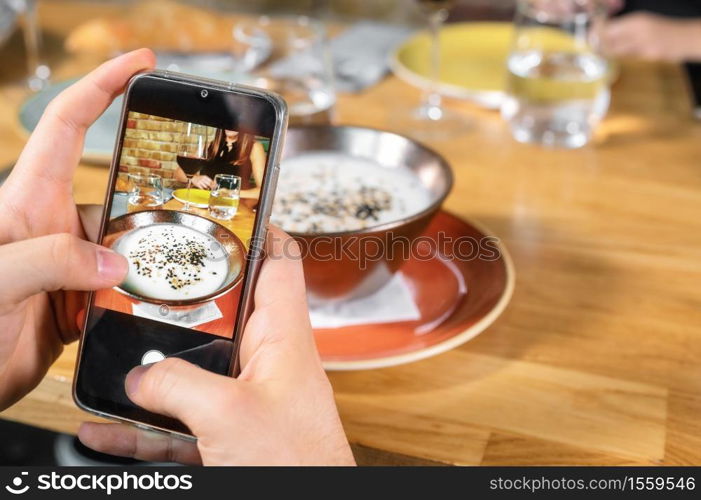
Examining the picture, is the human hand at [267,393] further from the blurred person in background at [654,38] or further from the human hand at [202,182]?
the blurred person in background at [654,38]

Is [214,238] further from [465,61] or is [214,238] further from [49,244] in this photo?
[465,61]

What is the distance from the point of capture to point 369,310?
2.97 ft

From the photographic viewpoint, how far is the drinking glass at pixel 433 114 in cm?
134

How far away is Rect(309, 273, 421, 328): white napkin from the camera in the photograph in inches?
34.9

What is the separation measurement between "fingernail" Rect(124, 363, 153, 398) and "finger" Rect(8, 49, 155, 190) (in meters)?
0.18

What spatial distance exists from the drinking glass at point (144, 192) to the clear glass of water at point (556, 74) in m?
0.74

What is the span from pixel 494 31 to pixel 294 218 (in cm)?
96

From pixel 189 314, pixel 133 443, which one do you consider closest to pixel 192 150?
pixel 189 314

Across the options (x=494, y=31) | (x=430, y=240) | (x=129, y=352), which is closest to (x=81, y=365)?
(x=129, y=352)

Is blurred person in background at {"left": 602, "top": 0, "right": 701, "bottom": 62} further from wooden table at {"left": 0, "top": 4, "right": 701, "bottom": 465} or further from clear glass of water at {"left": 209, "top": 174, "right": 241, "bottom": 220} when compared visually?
clear glass of water at {"left": 209, "top": 174, "right": 241, "bottom": 220}

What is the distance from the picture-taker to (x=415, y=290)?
944 millimetres

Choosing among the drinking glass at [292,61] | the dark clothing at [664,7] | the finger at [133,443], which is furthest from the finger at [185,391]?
the dark clothing at [664,7]

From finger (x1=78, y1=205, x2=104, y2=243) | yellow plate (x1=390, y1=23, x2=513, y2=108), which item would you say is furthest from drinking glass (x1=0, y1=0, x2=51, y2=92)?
finger (x1=78, y1=205, x2=104, y2=243)
